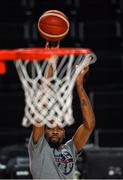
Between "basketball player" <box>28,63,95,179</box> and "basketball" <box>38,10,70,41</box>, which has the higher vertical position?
"basketball" <box>38,10,70,41</box>

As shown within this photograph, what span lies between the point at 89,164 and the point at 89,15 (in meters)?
3.19

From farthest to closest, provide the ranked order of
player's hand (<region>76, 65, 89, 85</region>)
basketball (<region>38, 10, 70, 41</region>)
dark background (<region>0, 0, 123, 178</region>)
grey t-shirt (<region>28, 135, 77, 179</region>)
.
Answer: dark background (<region>0, 0, 123, 178</region>)
basketball (<region>38, 10, 70, 41</region>)
player's hand (<region>76, 65, 89, 85</region>)
grey t-shirt (<region>28, 135, 77, 179</region>)

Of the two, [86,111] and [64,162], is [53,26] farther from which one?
[64,162]

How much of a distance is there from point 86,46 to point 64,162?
217 inches

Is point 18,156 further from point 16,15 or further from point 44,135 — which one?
point 44,135

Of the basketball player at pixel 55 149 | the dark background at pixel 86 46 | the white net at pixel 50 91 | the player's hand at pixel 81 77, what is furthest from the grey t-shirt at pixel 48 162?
the dark background at pixel 86 46

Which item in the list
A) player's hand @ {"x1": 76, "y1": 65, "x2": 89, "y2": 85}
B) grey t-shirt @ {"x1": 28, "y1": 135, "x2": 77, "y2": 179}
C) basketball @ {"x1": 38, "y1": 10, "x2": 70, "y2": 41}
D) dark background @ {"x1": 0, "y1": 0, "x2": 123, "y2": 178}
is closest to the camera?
grey t-shirt @ {"x1": 28, "y1": 135, "x2": 77, "y2": 179}

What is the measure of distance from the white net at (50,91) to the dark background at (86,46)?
404cm

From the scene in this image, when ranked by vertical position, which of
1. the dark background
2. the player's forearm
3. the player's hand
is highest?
the player's hand

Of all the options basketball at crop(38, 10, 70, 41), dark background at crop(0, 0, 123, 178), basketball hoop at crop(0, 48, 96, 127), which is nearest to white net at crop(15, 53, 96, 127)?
basketball hoop at crop(0, 48, 96, 127)

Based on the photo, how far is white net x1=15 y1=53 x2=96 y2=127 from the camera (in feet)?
10.2

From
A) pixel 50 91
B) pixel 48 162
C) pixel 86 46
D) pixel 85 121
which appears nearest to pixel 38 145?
pixel 48 162

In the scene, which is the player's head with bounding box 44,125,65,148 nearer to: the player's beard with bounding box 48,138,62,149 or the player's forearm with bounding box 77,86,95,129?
the player's beard with bounding box 48,138,62,149

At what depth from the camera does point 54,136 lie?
10.0 feet
